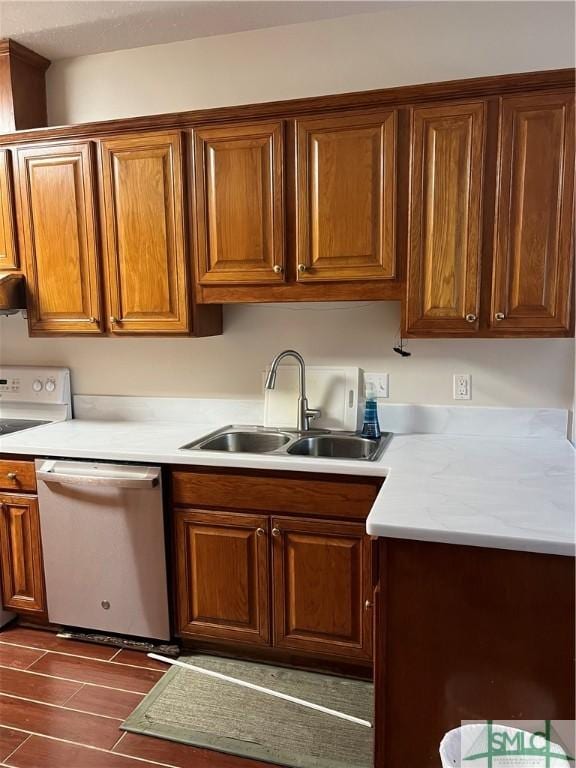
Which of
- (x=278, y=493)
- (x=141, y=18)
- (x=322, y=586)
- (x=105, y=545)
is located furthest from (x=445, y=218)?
(x=105, y=545)

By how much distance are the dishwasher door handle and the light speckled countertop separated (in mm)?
75

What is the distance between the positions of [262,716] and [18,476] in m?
1.38

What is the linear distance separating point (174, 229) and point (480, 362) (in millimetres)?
1391

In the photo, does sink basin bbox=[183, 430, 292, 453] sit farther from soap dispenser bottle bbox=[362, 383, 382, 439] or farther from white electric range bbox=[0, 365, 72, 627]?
white electric range bbox=[0, 365, 72, 627]

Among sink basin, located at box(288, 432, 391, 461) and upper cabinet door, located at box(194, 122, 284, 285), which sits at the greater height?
upper cabinet door, located at box(194, 122, 284, 285)

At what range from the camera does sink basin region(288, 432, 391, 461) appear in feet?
7.91

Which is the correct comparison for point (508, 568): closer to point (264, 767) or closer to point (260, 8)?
point (264, 767)

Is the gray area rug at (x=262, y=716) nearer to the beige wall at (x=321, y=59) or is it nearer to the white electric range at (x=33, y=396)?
the white electric range at (x=33, y=396)

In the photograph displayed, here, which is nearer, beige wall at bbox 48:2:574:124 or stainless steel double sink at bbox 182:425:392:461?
beige wall at bbox 48:2:574:124

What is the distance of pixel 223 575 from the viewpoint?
7.42 feet

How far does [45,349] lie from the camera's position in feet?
9.92

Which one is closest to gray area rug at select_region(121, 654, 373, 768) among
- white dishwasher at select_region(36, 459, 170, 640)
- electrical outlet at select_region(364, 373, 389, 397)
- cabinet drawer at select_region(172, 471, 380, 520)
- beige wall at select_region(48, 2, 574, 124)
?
white dishwasher at select_region(36, 459, 170, 640)

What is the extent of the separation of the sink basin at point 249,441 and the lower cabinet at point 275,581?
1.32 feet

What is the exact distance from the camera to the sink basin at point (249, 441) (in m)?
2.57
